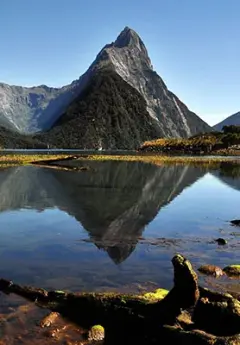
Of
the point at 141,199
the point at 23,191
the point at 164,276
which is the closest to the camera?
the point at 164,276

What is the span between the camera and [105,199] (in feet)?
172

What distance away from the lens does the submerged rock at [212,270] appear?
2326cm

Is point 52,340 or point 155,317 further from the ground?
point 155,317

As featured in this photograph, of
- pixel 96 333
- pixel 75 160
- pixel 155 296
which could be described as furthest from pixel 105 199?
pixel 75 160

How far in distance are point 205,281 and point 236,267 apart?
9.03 ft

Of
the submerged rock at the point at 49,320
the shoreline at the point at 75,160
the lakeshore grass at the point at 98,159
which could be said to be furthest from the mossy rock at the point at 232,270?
the lakeshore grass at the point at 98,159

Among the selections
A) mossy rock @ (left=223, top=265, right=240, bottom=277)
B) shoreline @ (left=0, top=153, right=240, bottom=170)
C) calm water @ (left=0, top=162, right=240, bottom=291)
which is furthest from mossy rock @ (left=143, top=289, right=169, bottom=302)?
shoreline @ (left=0, top=153, right=240, bottom=170)

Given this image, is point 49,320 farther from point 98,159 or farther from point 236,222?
point 98,159

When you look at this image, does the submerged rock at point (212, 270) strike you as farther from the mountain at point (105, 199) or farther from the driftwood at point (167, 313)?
the driftwood at point (167, 313)

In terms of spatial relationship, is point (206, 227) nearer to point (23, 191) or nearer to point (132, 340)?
point (132, 340)

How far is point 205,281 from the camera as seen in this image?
22031 millimetres

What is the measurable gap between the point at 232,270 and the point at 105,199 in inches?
1179

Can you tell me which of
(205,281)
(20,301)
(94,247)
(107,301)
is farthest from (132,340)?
(94,247)

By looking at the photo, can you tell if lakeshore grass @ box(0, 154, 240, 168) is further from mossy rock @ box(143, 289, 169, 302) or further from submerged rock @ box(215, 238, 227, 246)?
mossy rock @ box(143, 289, 169, 302)
